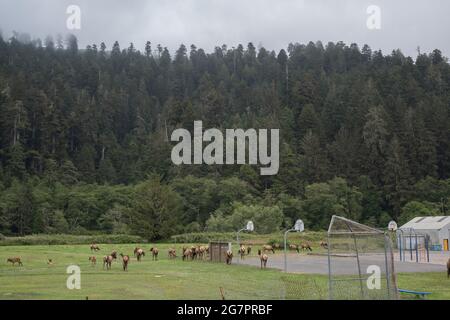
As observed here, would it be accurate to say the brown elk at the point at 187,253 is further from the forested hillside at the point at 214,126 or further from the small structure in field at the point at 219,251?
the forested hillside at the point at 214,126

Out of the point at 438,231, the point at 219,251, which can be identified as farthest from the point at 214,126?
the point at 219,251

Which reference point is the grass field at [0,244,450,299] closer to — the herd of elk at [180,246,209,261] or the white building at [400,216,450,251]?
the herd of elk at [180,246,209,261]

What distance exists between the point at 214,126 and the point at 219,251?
85911 millimetres

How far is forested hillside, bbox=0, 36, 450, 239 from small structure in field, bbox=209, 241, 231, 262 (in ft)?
82.0

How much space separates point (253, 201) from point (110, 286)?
63788mm

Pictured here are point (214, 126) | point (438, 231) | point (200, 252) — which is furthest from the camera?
point (214, 126)

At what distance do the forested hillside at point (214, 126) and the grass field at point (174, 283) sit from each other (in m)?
32.9

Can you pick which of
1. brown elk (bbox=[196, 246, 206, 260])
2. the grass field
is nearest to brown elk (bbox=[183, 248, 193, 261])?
brown elk (bbox=[196, 246, 206, 260])

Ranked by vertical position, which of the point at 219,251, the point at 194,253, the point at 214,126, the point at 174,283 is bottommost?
the point at 194,253

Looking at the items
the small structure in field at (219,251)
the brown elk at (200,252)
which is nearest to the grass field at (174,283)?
the small structure in field at (219,251)

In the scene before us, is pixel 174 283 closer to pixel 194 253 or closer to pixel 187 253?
pixel 187 253

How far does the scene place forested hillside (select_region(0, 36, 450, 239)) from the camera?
82438 millimetres

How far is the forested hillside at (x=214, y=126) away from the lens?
82438 millimetres

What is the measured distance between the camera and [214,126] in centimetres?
11956
